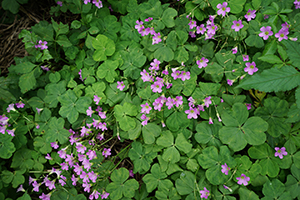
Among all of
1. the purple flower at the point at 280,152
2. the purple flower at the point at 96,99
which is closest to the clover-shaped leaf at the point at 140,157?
the purple flower at the point at 96,99

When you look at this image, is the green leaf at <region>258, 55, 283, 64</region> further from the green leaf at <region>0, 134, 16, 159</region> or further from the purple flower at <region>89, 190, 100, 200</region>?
the green leaf at <region>0, 134, 16, 159</region>

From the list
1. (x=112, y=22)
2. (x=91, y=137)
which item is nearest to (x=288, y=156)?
(x=91, y=137)

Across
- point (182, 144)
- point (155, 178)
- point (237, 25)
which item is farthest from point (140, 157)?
point (237, 25)

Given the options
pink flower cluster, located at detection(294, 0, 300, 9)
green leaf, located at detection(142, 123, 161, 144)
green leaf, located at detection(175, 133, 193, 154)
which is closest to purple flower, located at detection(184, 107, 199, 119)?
Result: green leaf, located at detection(175, 133, 193, 154)

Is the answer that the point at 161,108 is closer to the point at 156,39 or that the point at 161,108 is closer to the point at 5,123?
the point at 156,39

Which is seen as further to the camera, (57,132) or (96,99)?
(57,132)

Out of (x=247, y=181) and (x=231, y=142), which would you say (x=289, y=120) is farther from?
(x=247, y=181)
